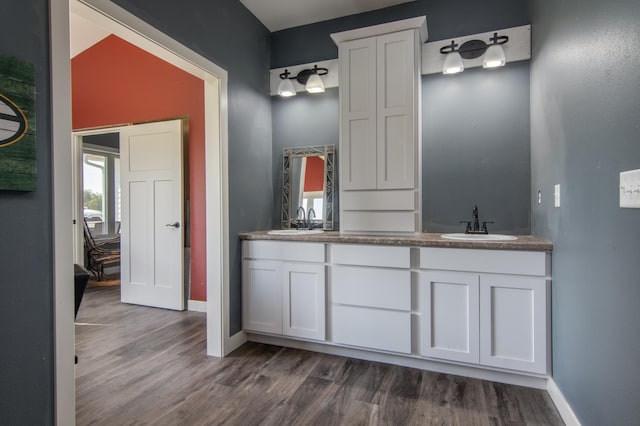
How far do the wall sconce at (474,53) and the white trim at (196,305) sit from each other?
3.14 meters

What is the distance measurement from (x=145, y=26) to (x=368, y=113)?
1558 mm

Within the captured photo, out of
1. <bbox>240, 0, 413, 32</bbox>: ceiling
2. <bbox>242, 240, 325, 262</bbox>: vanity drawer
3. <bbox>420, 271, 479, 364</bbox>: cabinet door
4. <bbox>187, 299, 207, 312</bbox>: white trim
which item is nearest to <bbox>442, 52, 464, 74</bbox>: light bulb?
<bbox>240, 0, 413, 32</bbox>: ceiling

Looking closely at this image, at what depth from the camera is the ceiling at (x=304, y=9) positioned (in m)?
2.79

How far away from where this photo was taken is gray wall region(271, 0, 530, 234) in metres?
2.52

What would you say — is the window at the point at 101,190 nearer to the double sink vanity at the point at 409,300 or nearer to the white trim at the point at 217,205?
the white trim at the point at 217,205

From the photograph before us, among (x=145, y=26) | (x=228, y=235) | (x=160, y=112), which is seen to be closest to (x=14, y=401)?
(x=228, y=235)

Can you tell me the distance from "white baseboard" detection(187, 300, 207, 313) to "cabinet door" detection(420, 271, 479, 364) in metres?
2.31

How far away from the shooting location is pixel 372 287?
233 centimetres

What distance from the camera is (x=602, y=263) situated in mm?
1308

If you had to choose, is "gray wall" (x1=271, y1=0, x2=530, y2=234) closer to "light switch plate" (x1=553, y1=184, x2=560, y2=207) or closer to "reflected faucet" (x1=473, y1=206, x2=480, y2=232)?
"reflected faucet" (x1=473, y1=206, x2=480, y2=232)

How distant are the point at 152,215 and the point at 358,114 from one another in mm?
2537

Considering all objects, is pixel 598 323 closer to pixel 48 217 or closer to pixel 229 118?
pixel 48 217

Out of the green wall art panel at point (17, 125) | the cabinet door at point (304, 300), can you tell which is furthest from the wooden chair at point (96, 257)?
the green wall art panel at point (17, 125)

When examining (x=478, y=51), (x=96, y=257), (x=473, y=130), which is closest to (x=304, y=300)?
(x=473, y=130)
